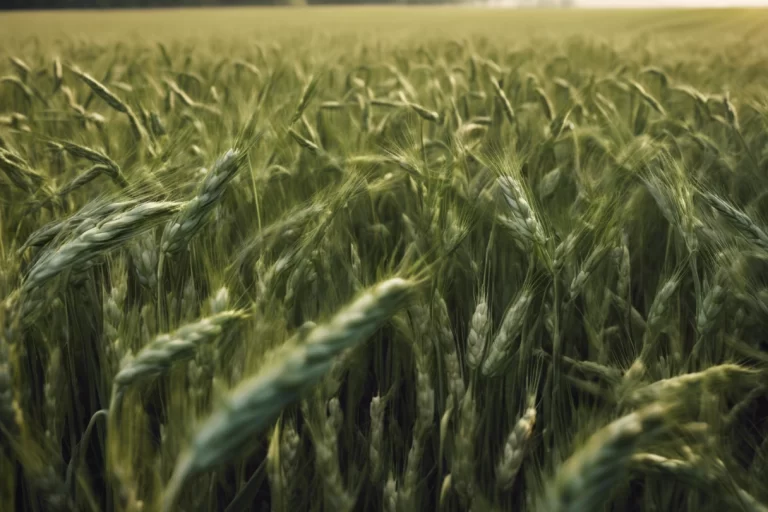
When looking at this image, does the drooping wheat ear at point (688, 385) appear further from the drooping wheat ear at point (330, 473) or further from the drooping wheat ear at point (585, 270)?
the drooping wheat ear at point (330, 473)

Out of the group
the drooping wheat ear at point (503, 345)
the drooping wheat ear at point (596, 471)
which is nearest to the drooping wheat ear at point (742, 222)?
the drooping wheat ear at point (503, 345)

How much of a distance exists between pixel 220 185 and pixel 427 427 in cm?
51

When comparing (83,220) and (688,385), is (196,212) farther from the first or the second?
(688,385)

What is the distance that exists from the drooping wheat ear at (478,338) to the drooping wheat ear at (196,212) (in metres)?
0.46

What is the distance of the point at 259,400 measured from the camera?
1.87ft

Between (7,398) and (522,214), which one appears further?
(522,214)

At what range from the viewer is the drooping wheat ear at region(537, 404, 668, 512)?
53cm

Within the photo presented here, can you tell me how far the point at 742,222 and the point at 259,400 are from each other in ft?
3.21

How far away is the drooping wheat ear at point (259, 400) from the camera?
0.56 m

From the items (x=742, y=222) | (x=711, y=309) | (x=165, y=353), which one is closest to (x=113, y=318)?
(x=165, y=353)

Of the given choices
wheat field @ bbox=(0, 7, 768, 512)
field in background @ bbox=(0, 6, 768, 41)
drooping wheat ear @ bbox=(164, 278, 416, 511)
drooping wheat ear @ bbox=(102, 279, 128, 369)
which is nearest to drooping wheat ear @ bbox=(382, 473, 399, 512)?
wheat field @ bbox=(0, 7, 768, 512)

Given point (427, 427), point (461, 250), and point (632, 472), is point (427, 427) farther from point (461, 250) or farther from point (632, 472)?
point (461, 250)

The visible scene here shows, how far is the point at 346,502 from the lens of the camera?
85 centimetres

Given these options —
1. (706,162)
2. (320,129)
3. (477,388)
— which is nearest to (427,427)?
(477,388)
